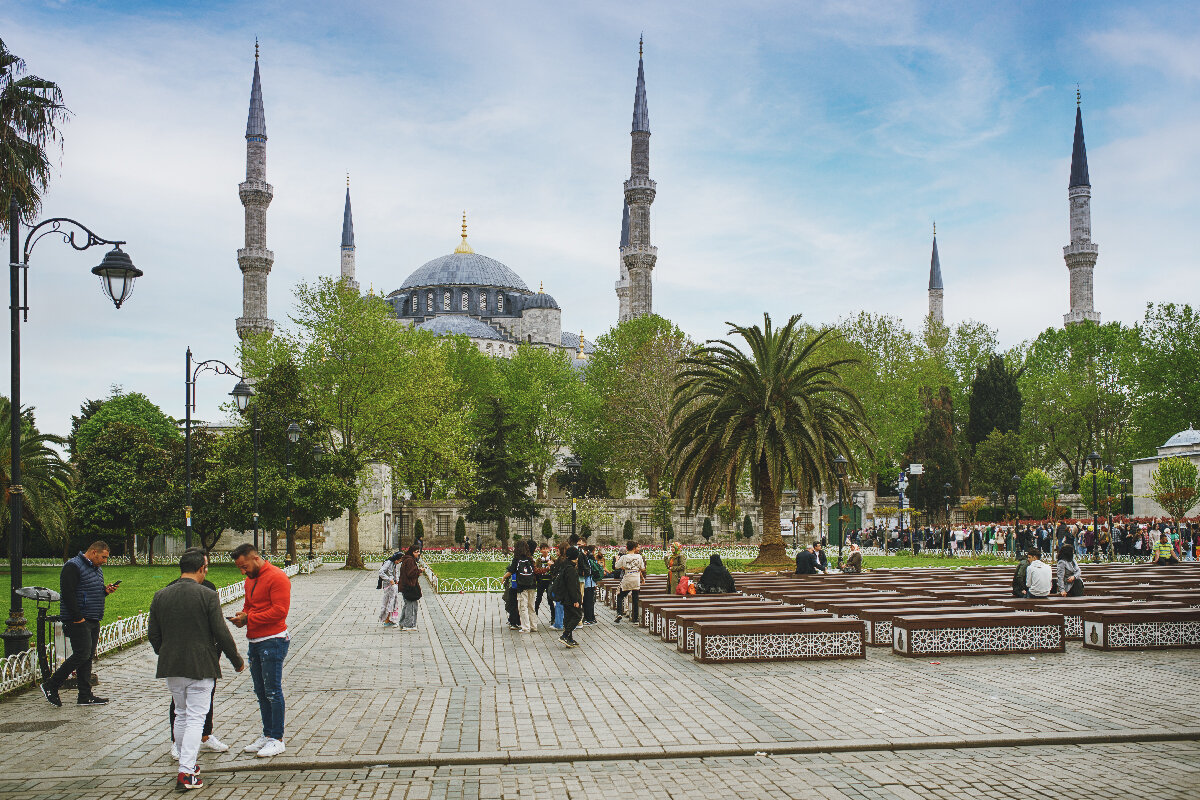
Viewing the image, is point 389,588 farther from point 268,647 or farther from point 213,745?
point 268,647

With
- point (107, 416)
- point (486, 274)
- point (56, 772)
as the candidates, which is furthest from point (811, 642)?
point (486, 274)

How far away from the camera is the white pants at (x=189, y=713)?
697 centimetres

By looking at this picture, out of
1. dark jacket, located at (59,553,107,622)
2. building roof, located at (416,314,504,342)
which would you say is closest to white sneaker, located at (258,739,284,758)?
dark jacket, located at (59,553,107,622)

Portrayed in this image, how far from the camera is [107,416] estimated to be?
54969 mm

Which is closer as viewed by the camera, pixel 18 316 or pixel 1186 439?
pixel 18 316

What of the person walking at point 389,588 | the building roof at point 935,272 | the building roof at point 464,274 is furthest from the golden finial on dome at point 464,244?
the person walking at point 389,588

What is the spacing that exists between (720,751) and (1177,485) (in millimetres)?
37384

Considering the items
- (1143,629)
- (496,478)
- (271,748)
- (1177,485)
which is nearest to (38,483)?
(496,478)

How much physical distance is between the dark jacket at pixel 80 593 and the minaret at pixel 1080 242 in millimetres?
72094

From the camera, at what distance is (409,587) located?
16250 mm

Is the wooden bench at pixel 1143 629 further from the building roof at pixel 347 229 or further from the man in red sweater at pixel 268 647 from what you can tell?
the building roof at pixel 347 229

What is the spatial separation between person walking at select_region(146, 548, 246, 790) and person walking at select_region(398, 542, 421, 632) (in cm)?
869

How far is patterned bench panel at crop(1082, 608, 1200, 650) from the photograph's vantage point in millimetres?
13406

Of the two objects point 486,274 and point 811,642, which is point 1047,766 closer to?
point 811,642
